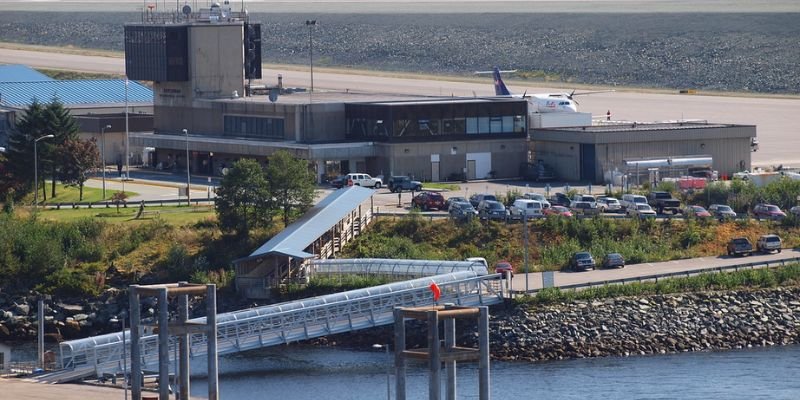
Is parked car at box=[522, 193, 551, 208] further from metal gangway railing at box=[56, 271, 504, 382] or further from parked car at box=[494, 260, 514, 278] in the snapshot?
metal gangway railing at box=[56, 271, 504, 382]

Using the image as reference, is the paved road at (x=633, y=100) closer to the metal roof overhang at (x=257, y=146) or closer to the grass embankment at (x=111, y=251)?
the metal roof overhang at (x=257, y=146)

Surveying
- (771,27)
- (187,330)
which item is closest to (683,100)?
(771,27)

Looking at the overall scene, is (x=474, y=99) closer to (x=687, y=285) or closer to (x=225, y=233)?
(x=225, y=233)

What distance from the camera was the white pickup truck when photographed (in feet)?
286

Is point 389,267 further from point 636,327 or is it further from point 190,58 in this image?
point 190,58

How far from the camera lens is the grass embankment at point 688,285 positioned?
212 ft

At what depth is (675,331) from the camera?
63.8 m

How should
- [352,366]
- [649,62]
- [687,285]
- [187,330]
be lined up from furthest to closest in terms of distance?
[649,62] < [687,285] < [352,366] < [187,330]

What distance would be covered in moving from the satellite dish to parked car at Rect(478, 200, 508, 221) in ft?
72.6

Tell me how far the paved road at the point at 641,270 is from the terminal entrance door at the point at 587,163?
1933 cm

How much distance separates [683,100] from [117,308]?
78533mm

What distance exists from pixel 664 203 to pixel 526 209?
20.9 feet

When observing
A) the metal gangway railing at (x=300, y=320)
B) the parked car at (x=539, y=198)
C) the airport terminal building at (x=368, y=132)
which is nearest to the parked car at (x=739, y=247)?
the parked car at (x=539, y=198)

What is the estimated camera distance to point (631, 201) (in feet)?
255
